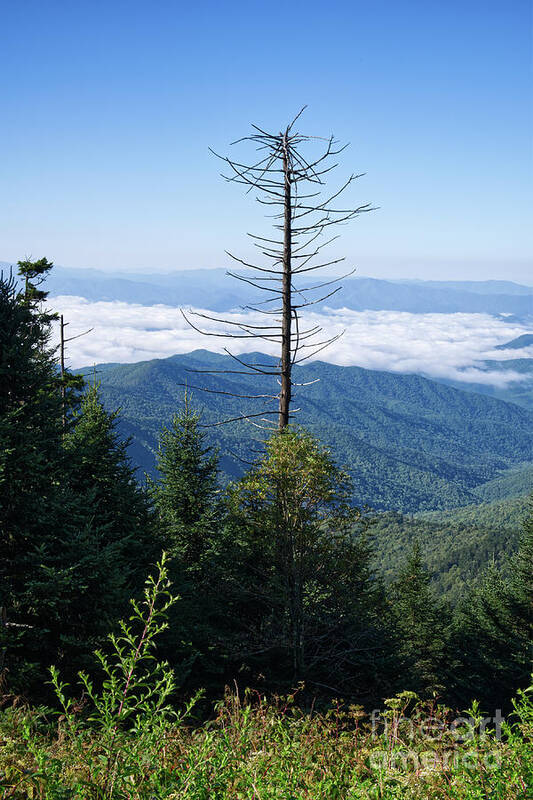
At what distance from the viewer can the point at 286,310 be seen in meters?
13.4

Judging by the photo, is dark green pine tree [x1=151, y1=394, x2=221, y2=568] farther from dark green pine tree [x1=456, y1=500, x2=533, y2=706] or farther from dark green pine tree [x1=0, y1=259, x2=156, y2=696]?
dark green pine tree [x1=456, y1=500, x2=533, y2=706]

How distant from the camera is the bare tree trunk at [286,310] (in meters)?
13.1

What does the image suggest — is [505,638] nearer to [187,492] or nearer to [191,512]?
[191,512]

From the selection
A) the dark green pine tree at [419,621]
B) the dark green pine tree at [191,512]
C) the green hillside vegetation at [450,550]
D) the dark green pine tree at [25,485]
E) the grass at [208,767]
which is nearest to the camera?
the grass at [208,767]

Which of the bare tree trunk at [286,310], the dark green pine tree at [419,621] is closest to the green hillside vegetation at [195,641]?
the bare tree trunk at [286,310]

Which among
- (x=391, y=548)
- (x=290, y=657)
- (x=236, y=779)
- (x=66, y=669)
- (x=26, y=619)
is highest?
(x=236, y=779)

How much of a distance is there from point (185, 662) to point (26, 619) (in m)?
3.75

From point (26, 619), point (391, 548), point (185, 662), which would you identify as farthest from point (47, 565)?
point (391, 548)

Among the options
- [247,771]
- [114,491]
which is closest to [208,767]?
[247,771]

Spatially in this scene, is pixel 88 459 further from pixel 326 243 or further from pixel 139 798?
pixel 139 798

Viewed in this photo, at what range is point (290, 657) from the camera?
36.7 ft

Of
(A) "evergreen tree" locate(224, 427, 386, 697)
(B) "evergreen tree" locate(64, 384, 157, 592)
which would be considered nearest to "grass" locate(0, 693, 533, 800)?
(A) "evergreen tree" locate(224, 427, 386, 697)

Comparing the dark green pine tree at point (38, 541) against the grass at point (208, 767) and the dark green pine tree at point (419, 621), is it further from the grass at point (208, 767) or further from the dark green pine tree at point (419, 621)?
the dark green pine tree at point (419, 621)

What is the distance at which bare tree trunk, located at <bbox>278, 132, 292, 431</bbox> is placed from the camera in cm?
1308
